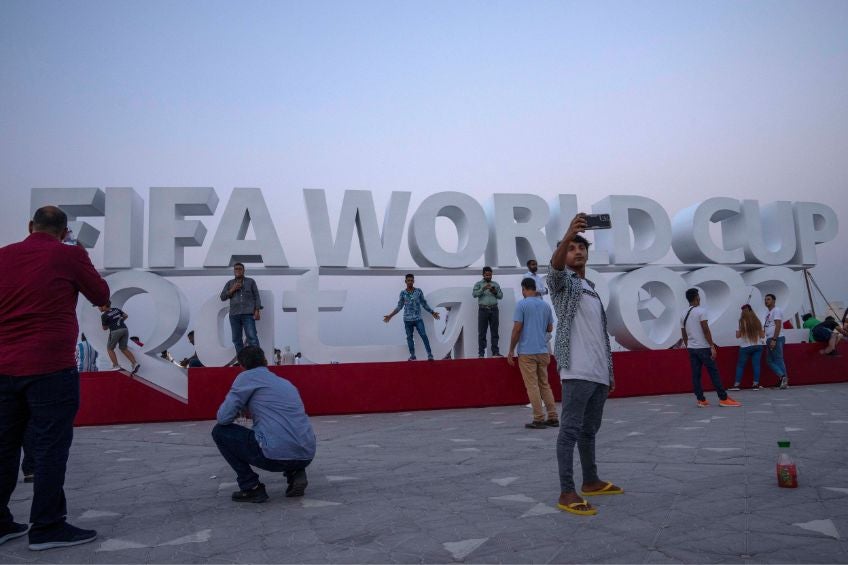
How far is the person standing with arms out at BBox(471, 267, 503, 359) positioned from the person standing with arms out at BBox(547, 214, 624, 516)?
6.81 m

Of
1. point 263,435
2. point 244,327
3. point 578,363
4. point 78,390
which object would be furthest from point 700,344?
point 78,390

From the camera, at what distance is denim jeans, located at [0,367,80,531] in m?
3.26

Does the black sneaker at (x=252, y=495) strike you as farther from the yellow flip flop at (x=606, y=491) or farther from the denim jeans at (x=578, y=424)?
the yellow flip flop at (x=606, y=491)

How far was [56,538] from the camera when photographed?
10.7 feet

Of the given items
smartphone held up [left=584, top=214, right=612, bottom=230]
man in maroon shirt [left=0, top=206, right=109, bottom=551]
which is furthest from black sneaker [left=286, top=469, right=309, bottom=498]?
smartphone held up [left=584, top=214, right=612, bottom=230]

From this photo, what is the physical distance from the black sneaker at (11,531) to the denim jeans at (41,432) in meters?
0.08

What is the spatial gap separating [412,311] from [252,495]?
6488 mm

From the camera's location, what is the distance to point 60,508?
3322 mm

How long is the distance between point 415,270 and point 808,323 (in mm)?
9045

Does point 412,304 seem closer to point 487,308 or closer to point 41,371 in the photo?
point 487,308

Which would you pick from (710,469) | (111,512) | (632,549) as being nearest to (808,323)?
(710,469)

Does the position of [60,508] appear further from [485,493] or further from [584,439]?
[584,439]

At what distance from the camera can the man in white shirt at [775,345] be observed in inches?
455

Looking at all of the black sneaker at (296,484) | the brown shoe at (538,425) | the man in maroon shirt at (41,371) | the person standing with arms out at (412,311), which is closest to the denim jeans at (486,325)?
the person standing with arms out at (412,311)
